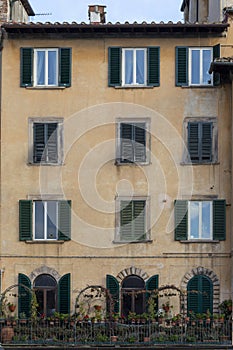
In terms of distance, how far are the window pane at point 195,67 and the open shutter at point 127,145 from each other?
3.37 m

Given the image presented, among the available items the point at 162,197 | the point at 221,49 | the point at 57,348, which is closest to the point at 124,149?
the point at 162,197

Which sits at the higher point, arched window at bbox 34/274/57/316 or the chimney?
the chimney

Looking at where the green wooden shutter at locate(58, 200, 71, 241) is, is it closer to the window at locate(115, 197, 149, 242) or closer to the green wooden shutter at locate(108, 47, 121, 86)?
the window at locate(115, 197, 149, 242)

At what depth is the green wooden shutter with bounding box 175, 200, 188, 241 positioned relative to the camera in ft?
164

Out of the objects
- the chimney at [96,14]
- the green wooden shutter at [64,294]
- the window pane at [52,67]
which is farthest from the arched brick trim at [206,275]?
the chimney at [96,14]

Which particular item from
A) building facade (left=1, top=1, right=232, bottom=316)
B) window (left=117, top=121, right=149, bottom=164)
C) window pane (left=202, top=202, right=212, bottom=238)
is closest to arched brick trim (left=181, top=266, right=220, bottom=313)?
building facade (left=1, top=1, right=232, bottom=316)

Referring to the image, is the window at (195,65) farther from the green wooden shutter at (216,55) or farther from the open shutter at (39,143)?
the open shutter at (39,143)

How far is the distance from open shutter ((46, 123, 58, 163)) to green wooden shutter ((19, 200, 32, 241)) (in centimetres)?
203

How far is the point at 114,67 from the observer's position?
5091 centimetres

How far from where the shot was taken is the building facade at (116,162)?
164 feet

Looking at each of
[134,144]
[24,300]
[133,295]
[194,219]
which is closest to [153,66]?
[134,144]

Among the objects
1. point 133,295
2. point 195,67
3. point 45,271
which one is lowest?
point 133,295

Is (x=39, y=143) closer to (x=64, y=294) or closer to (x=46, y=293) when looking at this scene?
(x=46, y=293)

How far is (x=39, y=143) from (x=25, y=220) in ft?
10.6
